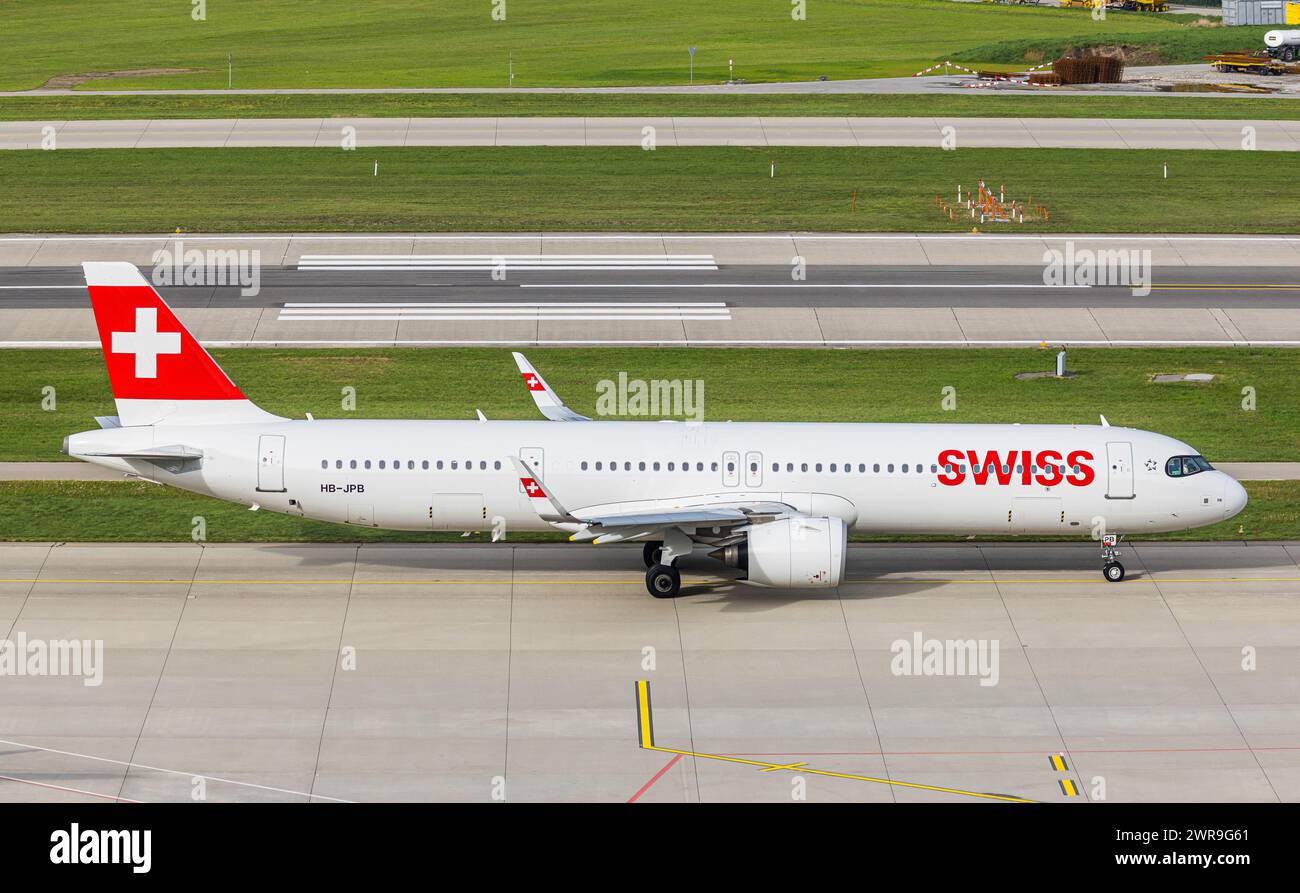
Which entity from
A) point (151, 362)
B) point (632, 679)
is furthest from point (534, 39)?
point (632, 679)

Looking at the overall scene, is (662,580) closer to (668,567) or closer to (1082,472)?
(668,567)

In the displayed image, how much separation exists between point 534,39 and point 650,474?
84.4 m

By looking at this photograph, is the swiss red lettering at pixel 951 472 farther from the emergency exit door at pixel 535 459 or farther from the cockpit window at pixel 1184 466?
the emergency exit door at pixel 535 459

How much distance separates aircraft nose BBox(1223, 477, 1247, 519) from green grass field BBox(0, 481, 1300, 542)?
3.39 m

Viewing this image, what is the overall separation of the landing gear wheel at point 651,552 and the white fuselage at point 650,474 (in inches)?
49.9

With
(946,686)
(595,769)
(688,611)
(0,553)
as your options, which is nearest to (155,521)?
(0,553)

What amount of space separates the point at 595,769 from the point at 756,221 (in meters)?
42.4

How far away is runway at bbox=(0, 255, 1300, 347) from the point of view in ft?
174

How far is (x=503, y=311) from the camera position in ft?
183

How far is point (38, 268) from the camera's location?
5950cm

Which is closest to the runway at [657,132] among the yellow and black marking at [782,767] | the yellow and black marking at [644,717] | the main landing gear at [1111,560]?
the main landing gear at [1111,560]

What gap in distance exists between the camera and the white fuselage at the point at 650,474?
1350 inches

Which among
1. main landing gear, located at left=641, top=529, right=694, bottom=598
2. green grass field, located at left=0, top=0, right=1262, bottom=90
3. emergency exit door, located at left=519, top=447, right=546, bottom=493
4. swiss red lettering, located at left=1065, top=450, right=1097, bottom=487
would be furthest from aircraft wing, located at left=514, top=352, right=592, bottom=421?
green grass field, located at left=0, top=0, right=1262, bottom=90

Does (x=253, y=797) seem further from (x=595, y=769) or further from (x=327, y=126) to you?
(x=327, y=126)
